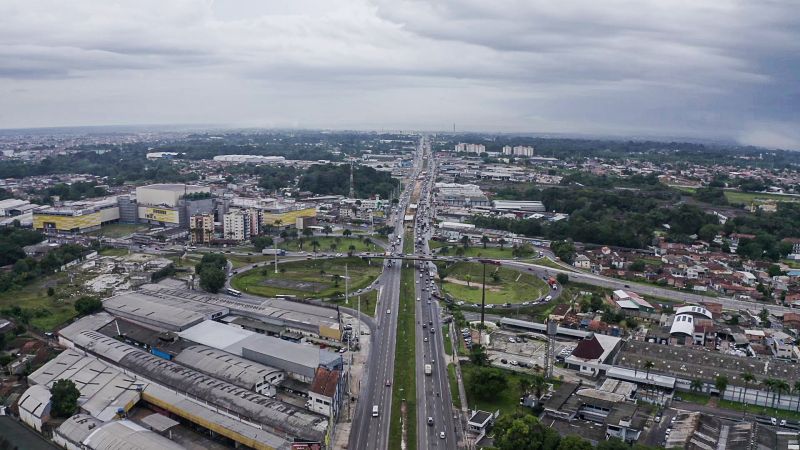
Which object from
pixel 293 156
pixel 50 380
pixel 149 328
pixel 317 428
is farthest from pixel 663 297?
pixel 293 156

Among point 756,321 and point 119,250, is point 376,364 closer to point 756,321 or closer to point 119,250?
point 756,321

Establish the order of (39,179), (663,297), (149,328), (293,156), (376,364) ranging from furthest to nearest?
(293,156) < (39,179) < (663,297) < (149,328) < (376,364)

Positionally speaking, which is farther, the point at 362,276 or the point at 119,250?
the point at 119,250

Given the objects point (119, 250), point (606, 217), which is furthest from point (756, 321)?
point (119, 250)

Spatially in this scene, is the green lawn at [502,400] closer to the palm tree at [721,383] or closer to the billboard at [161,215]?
the palm tree at [721,383]

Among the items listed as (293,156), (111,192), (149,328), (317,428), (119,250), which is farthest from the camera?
(293,156)

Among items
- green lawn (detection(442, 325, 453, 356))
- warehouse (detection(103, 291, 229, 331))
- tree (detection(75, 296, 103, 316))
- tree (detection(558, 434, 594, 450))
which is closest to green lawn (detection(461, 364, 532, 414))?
green lawn (detection(442, 325, 453, 356))
